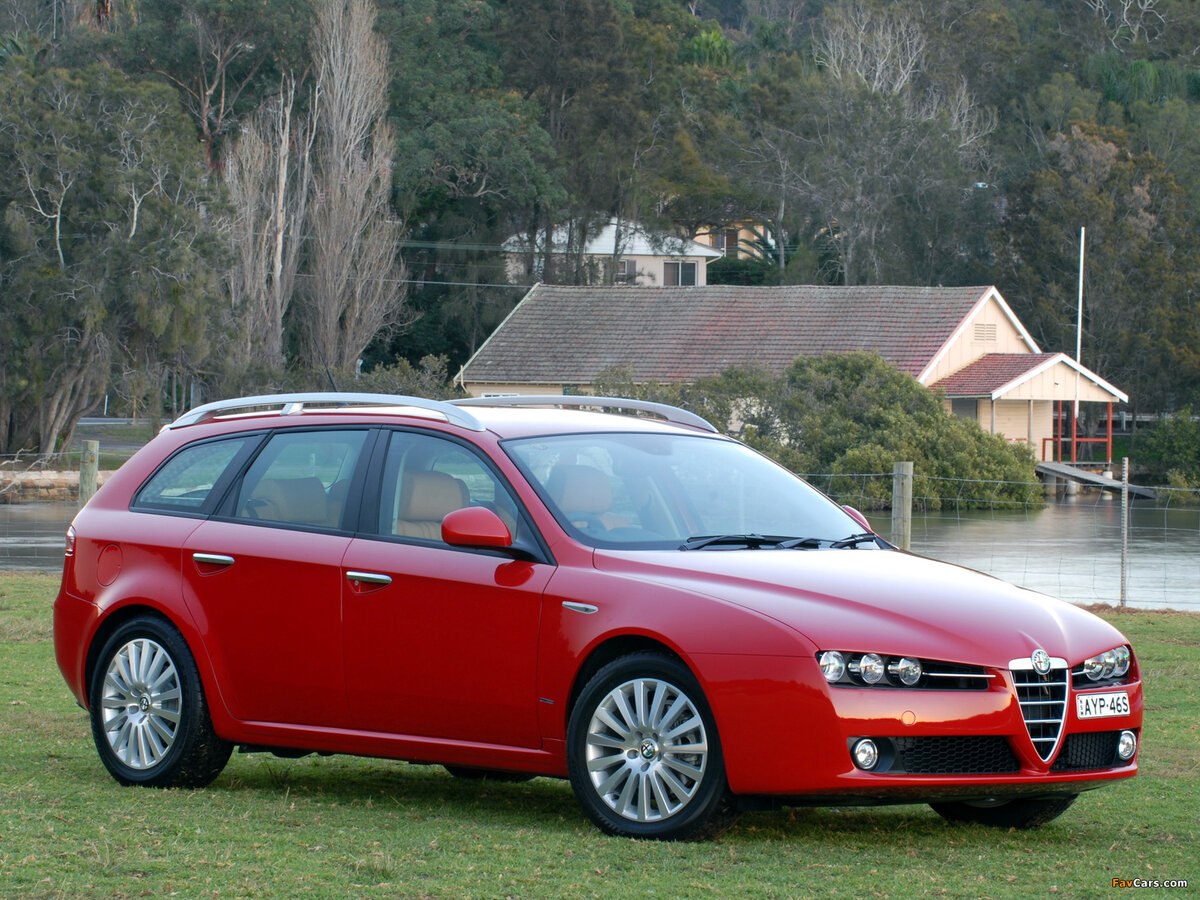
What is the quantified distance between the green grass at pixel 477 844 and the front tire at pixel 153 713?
13 centimetres

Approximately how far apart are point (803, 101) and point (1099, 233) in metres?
16.3

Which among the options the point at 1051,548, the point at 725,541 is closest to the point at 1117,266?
the point at 1051,548

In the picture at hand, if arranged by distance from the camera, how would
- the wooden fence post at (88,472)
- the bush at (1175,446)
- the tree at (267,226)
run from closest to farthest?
1. the wooden fence post at (88,472)
2. the tree at (267,226)
3. the bush at (1175,446)

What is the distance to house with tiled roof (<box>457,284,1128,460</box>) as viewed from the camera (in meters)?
51.0

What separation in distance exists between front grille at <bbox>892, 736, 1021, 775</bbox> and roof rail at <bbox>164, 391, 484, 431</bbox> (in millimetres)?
2213

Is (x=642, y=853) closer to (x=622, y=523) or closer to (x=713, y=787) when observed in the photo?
(x=713, y=787)

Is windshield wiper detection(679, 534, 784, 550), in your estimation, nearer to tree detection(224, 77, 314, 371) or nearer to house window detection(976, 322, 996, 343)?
tree detection(224, 77, 314, 371)

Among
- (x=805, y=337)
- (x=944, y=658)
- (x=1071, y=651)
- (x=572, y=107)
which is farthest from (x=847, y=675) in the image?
(x=572, y=107)

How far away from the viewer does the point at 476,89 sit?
67375 millimetres

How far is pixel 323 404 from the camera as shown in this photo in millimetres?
7441

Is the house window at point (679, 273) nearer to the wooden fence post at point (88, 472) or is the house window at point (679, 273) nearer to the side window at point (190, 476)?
the wooden fence post at point (88, 472)

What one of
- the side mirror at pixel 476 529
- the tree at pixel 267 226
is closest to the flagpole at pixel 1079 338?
the tree at pixel 267 226

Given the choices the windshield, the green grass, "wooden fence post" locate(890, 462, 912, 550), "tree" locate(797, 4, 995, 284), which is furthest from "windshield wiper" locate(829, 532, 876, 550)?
"tree" locate(797, 4, 995, 284)

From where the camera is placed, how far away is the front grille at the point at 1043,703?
5668 millimetres
